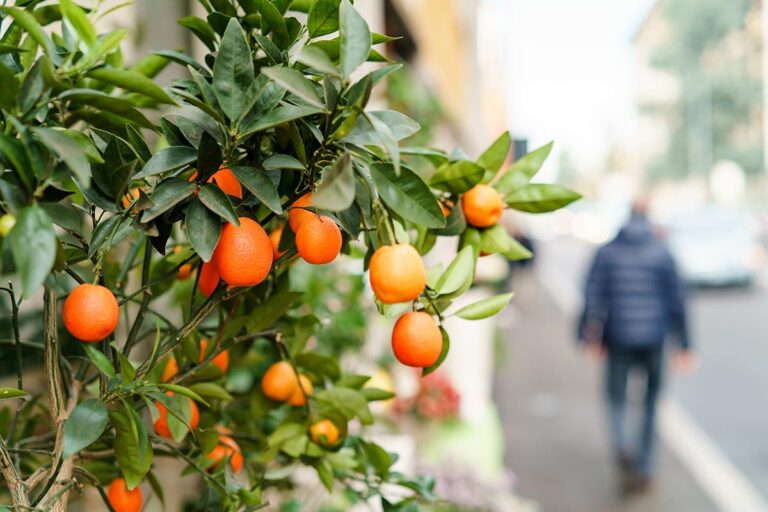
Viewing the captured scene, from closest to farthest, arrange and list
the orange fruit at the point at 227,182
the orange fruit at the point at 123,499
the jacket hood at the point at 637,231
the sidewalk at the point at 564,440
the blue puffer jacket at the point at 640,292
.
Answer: the orange fruit at the point at 227,182 → the orange fruit at the point at 123,499 → the sidewalk at the point at 564,440 → the blue puffer jacket at the point at 640,292 → the jacket hood at the point at 637,231

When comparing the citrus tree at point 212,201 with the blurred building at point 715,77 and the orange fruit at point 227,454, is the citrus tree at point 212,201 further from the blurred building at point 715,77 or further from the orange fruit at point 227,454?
the blurred building at point 715,77

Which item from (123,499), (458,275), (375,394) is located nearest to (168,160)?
(458,275)

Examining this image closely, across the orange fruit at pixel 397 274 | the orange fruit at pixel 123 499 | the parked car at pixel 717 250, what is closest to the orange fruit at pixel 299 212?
the orange fruit at pixel 397 274

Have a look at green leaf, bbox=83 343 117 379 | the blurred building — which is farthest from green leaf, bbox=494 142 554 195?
the blurred building

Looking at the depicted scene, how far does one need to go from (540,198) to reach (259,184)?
0.44 m

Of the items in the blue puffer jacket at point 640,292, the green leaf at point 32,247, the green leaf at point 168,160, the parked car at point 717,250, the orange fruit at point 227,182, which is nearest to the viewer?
the green leaf at point 32,247

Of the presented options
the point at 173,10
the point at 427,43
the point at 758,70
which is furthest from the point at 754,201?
the point at 173,10

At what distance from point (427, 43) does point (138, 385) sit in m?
7.34

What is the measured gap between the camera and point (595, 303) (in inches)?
→ 211

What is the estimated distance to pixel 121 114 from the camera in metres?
0.79

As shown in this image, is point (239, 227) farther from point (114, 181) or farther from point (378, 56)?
point (378, 56)

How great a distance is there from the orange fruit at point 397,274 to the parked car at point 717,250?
13.2 metres

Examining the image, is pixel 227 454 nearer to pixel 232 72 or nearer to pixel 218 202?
pixel 218 202

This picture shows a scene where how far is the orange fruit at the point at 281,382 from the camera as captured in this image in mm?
1257
